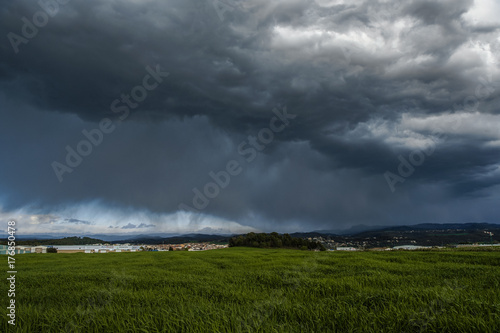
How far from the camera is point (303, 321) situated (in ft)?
16.6

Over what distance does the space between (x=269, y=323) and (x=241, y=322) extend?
0.46 meters

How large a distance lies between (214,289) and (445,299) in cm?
556

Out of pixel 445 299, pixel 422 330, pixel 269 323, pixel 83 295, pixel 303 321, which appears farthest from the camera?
pixel 83 295

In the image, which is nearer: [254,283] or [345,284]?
[345,284]

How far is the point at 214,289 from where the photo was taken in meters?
8.23

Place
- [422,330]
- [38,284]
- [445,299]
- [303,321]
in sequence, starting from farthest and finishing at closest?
[38,284]
[445,299]
[303,321]
[422,330]

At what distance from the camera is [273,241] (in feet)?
240

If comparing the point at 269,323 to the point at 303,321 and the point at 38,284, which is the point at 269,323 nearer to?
the point at 303,321

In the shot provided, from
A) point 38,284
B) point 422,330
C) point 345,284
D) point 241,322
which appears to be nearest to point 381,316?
point 422,330

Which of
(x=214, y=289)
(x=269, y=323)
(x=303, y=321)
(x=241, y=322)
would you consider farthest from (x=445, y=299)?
(x=214, y=289)

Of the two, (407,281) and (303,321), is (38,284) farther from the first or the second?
(407,281)

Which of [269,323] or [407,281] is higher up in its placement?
[269,323]

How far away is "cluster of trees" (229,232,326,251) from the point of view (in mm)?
71119

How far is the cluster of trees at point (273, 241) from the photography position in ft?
233
